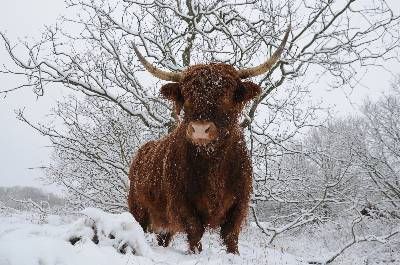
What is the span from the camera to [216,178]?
418cm

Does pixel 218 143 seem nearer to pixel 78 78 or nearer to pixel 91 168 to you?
pixel 78 78

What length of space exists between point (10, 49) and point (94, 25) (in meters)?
1.65

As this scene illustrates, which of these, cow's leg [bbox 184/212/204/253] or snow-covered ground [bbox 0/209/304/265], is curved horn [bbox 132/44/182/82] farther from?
snow-covered ground [bbox 0/209/304/265]

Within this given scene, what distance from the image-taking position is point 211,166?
418 cm

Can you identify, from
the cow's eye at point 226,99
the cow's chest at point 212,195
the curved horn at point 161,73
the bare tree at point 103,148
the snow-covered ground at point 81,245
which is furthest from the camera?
the bare tree at point 103,148

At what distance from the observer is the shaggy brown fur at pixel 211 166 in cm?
405

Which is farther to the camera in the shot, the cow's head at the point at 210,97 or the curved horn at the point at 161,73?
the curved horn at the point at 161,73

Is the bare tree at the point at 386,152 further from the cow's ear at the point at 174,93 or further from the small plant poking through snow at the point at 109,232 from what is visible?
the small plant poking through snow at the point at 109,232

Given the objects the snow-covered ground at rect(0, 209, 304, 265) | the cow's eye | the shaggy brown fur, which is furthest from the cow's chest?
the cow's eye

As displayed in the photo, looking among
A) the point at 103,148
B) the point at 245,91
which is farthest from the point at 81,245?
the point at 103,148

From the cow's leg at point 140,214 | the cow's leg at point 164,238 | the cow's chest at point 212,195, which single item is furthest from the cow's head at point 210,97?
the cow's leg at point 164,238

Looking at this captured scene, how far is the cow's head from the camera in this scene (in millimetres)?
3746

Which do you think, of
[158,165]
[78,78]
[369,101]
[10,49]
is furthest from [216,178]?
[369,101]

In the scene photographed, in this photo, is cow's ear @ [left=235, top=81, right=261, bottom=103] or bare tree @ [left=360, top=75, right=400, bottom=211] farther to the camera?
bare tree @ [left=360, top=75, right=400, bottom=211]
